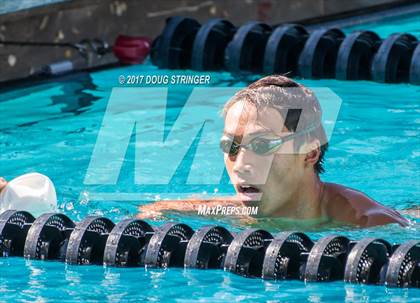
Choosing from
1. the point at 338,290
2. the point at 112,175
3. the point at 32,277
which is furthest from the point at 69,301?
the point at 112,175

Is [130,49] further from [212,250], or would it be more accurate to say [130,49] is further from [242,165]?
[212,250]

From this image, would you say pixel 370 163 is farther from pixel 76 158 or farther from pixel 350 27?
pixel 350 27

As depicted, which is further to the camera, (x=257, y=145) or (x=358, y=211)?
(x=358, y=211)

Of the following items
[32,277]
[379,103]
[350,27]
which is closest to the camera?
[32,277]

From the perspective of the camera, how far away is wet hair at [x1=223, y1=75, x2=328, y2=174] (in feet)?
15.5

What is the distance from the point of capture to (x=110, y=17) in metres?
8.54

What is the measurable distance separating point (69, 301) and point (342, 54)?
4181 mm

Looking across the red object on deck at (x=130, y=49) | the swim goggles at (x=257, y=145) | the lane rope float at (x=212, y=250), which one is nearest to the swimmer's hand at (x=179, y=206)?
the swim goggles at (x=257, y=145)

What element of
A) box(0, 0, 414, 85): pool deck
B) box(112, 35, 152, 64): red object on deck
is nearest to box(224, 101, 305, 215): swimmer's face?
box(0, 0, 414, 85): pool deck

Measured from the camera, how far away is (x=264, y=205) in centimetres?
475

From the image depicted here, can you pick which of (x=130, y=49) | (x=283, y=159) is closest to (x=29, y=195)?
(x=283, y=159)

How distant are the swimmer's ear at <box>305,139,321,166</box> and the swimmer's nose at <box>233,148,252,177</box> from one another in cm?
28

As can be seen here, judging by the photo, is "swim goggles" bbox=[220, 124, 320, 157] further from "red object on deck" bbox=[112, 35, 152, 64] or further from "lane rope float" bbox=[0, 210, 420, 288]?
"red object on deck" bbox=[112, 35, 152, 64]

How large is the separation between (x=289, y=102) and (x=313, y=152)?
239 millimetres
